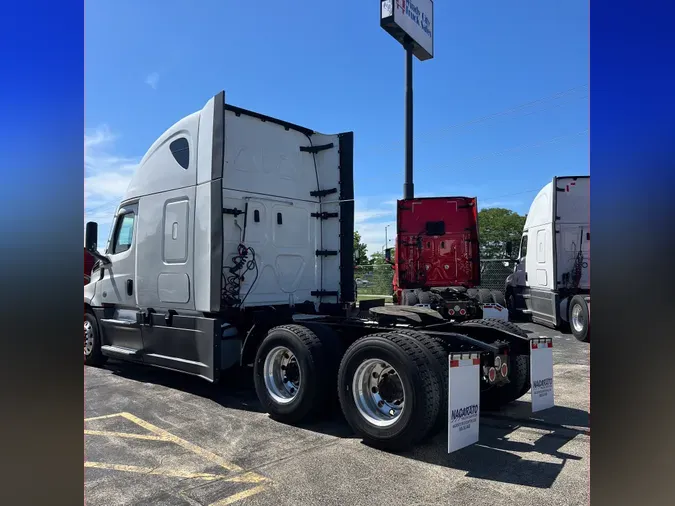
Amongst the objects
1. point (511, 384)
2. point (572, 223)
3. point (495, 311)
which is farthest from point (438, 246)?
point (511, 384)

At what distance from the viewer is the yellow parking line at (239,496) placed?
3.48 meters

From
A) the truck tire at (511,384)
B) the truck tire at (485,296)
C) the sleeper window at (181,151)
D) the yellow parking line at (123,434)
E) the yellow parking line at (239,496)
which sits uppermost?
the sleeper window at (181,151)

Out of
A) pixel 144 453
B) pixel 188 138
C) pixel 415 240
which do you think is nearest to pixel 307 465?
pixel 144 453

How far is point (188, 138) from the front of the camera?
6660 mm

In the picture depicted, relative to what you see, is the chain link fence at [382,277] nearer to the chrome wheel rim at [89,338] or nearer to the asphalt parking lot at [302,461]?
the chrome wheel rim at [89,338]

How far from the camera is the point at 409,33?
23609 millimetres

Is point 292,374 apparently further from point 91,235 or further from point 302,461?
point 91,235

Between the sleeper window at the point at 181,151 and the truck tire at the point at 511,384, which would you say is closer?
the truck tire at the point at 511,384

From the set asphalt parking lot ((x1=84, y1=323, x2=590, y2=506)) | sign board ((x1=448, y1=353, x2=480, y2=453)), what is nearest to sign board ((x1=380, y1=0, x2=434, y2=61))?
asphalt parking lot ((x1=84, y1=323, x2=590, y2=506))

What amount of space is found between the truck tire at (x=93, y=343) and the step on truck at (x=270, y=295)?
1.2 inches

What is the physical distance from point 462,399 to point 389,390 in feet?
2.48

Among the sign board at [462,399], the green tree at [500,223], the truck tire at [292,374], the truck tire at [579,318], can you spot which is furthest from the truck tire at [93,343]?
the green tree at [500,223]

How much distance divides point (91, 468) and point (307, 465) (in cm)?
178
